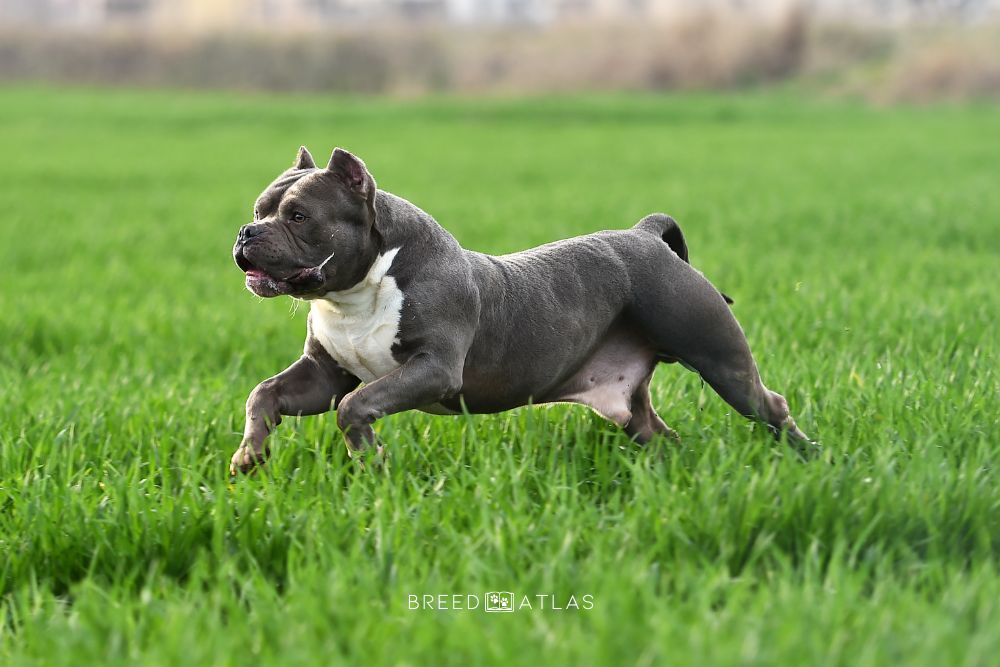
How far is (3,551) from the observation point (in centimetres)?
314

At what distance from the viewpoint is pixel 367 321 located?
137 inches

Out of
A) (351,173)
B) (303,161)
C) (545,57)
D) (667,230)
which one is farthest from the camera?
(545,57)

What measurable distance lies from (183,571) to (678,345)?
1.65m

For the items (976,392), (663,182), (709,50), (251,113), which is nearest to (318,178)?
(976,392)

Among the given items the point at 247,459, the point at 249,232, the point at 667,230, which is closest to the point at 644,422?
the point at 667,230

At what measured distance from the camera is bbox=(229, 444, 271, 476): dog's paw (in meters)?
3.52

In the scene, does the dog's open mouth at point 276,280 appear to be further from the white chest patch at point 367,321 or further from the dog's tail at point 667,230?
the dog's tail at point 667,230

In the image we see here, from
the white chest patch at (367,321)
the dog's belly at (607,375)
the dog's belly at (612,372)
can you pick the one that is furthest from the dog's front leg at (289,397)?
the dog's belly at (612,372)

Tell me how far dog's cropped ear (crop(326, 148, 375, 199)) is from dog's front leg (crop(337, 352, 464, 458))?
19.3 inches

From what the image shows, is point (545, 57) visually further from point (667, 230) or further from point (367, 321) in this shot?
point (367, 321)

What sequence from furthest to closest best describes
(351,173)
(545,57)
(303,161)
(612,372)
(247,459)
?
(545,57) < (612,372) < (303,161) < (247,459) < (351,173)

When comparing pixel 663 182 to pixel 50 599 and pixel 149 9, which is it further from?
pixel 149 9

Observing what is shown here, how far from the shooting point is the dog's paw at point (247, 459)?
138 inches

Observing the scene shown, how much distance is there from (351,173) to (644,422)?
51.1 inches
